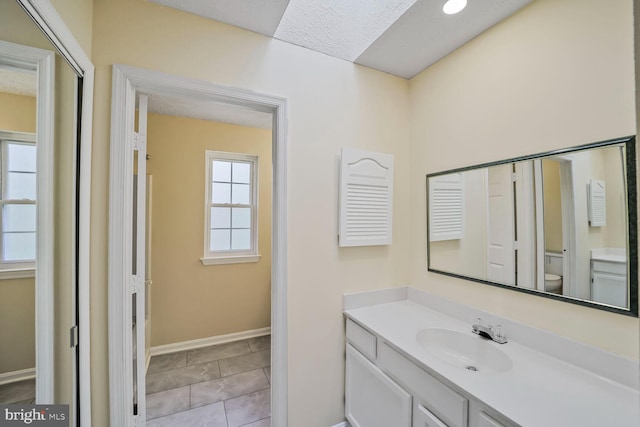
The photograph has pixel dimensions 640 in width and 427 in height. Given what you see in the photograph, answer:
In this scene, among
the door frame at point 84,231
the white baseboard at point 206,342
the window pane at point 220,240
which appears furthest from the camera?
the window pane at point 220,240

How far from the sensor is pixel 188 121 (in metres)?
2.84

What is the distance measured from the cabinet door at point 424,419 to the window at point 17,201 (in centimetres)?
158

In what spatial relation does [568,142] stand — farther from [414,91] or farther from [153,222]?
[153,222]

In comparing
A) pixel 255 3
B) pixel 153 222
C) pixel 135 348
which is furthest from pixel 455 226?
pixel 153 222

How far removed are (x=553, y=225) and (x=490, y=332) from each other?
632mm

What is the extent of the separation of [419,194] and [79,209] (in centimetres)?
204

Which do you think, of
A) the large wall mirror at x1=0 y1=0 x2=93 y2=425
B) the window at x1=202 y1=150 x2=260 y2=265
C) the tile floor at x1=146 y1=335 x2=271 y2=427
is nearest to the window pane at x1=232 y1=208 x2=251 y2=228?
the window at x1=202 y1=150 x2=260 y2=265

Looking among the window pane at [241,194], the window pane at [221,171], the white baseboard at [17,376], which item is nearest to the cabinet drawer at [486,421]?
the white baseboard at [17,376]

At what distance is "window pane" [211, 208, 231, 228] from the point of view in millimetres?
3066

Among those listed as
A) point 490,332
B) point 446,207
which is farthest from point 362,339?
point 446,207

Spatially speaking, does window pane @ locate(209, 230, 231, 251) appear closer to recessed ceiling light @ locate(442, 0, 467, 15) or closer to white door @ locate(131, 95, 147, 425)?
white door @ locate(131, 95, 147, 425)

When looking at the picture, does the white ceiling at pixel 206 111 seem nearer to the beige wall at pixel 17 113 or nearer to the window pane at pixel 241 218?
the window pane at pixel 241 218

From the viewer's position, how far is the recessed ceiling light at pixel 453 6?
1302mm

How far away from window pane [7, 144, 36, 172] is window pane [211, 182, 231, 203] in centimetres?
231
